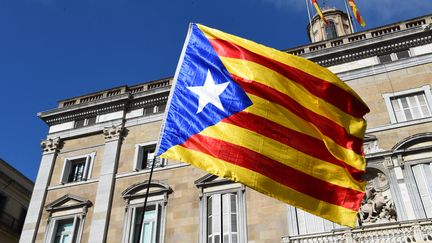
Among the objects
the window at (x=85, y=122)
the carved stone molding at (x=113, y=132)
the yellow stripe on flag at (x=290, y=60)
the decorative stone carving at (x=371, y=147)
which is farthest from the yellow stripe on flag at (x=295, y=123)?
the window at (x=85, y=122)

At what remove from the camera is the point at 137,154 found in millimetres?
23562

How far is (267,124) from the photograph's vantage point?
35.3ft

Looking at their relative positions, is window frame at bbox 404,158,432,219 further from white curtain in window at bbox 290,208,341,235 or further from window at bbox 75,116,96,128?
window at bbox 75,116,96,128

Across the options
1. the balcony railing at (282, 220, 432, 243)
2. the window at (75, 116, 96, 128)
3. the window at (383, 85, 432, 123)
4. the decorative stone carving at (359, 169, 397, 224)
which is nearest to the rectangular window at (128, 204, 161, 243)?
the balcony railing at (282, 220, 432, 243)

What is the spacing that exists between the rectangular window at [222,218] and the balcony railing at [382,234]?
10.1 ft

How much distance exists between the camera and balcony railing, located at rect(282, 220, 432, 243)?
1606 centimetres

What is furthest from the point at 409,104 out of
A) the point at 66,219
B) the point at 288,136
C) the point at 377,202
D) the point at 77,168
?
the point at 66,219

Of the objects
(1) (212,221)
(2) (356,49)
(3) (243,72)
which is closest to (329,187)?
(3) (243,72)

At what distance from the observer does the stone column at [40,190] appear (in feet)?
74.6

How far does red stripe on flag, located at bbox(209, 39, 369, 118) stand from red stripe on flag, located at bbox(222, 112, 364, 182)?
4.54 feet

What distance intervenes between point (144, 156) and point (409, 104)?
13.4 m

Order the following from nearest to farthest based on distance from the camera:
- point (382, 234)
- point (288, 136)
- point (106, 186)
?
point (288, 136) < point (382, 234) < point (106, 186)

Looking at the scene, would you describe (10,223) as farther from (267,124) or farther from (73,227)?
(267,124)

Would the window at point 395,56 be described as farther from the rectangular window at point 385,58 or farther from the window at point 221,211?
the window at point 221,211
